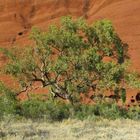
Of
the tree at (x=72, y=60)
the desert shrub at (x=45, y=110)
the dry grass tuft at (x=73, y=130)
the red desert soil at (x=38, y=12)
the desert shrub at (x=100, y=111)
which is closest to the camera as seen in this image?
the dry grass tuft at (x=73, y=130)

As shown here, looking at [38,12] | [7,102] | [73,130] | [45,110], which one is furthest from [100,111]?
[38,12]

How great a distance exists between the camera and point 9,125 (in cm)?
1517

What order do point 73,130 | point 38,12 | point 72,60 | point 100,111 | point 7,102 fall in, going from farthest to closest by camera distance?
point 38,12 < point 72,60 < point 100,111 < point 7,102 < point 73,130

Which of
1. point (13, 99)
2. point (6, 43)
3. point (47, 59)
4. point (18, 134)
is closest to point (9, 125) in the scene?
point (18, 134)

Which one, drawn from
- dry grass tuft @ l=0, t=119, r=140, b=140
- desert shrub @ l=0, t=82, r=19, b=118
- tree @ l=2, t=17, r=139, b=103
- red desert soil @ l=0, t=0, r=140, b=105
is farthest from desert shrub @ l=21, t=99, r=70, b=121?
red desert soil @ l=0, t=0, r=140, b=105

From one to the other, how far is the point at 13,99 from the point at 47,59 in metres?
2.03

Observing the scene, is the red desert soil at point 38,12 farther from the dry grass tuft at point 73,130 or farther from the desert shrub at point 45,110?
the dry grass tuft at point 73,130

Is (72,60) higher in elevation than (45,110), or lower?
higher

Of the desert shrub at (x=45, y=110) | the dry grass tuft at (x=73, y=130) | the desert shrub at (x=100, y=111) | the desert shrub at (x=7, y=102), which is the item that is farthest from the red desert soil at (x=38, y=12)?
the dry grass tuft at (x=73, y=130)

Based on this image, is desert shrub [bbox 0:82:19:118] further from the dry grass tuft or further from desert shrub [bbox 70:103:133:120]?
desert shrub [bbox 70:103:133:120]

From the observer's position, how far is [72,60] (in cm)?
1945

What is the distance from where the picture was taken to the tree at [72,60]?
19328mm

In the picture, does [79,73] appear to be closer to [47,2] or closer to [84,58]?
[84,58]

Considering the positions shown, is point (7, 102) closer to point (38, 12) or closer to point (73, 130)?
point (73, 130)
